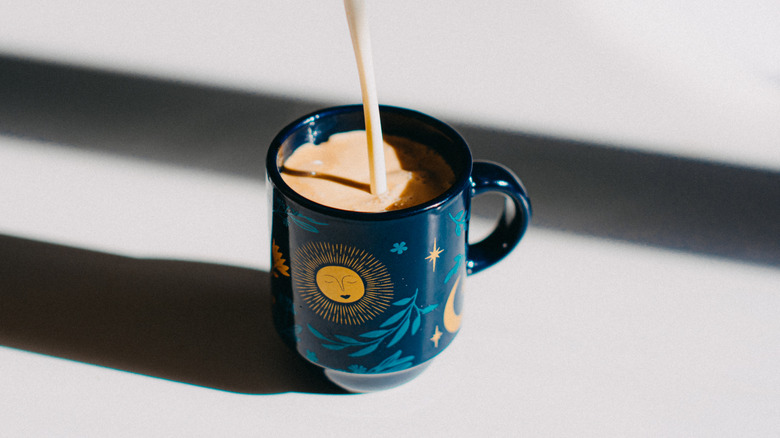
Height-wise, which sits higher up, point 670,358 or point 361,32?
point 361,32

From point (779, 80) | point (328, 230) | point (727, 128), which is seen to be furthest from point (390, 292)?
point (779, 80)

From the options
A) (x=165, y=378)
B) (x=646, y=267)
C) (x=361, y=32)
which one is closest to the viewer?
(x=361, y=32)

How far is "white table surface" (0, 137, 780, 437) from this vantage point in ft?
1.70

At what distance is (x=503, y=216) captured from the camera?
1.81 feet

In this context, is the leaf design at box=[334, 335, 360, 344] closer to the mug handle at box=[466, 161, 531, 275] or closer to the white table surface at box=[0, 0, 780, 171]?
the mug handle at box=[466, 161, 531, 275]

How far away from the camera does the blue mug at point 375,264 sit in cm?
44

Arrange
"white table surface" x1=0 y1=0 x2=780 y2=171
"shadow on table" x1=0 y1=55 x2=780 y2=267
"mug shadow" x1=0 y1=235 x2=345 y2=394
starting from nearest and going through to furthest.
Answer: "mug shadow" x1=0 y1=235 x2=345 y2=394 → "shadow on table" x1=0 y1=55 x2=780 y2=267 → "white table surface" x1=0 y1=0 x2=780 y2=171

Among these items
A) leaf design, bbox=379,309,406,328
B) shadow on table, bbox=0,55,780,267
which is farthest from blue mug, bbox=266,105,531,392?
shadow on table, bbox=0,55,780,267

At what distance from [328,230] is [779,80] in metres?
0.69

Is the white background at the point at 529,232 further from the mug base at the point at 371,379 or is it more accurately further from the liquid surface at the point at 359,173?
the liquid surface at the point at 359,173

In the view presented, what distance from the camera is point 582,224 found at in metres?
0.71

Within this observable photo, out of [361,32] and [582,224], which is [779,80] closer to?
[582,224]

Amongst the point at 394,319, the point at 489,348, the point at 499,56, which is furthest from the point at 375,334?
the point at 499,56

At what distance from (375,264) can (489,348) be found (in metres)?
0.18
